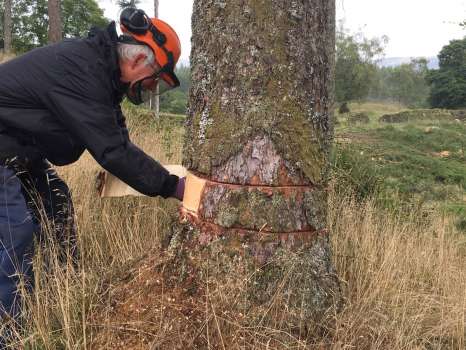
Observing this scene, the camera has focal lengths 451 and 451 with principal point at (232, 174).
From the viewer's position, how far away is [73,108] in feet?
7.59

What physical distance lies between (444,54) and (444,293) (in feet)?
130

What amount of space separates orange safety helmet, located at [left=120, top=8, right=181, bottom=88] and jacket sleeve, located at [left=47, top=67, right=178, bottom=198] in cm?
35

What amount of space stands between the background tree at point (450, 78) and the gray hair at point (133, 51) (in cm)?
3726

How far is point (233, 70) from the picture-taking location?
2162 millimetres

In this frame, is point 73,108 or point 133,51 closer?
point 73,108

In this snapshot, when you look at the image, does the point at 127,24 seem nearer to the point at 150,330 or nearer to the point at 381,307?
the point at 150,330

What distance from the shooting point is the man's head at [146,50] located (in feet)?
7.98

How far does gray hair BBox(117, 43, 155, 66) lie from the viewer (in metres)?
2.49

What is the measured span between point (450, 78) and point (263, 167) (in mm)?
38809

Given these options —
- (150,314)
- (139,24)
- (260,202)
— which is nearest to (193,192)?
(260,202)

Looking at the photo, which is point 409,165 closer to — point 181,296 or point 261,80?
point 261,80

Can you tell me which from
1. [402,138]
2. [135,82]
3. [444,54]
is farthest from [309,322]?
[444,54]

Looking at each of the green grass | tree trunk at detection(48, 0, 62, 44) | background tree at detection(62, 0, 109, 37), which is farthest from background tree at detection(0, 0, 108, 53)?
the green grass

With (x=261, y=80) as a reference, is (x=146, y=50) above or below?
above
